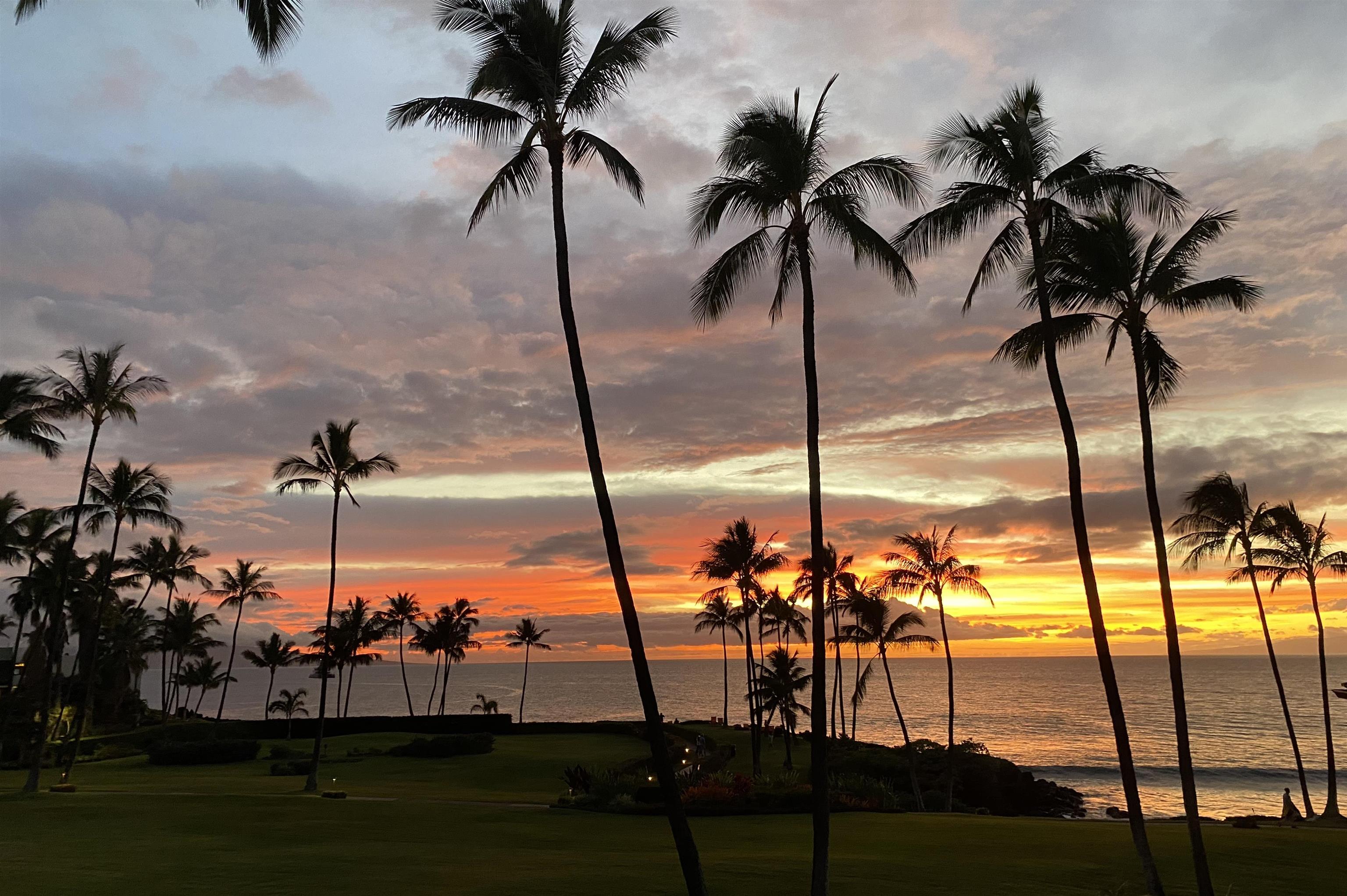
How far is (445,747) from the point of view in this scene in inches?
1722

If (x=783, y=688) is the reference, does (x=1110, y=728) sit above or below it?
below

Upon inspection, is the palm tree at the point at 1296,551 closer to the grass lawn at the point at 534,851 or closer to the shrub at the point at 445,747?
the grass lawn at the point at 534,851

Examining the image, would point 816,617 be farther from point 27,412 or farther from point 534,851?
point 27,412

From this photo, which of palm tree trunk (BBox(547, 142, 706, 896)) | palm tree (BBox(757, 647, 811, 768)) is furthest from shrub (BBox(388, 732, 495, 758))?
palm tree trunk (BBox(547, 142, 706, 896))

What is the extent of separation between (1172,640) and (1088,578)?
2363mm

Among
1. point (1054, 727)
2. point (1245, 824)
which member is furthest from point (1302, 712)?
point (1245, 824)

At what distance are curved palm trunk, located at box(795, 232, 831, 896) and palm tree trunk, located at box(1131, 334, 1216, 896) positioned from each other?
5918 mm

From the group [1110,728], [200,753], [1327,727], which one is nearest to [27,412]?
[200,753]

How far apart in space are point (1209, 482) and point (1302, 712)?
116m

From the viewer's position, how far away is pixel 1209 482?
36.2 m

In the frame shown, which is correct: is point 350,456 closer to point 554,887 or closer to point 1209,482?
point 554,887

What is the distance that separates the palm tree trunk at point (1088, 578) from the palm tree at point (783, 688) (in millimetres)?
27468

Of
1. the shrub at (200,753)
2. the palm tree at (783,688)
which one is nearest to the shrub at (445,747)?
the shrub at (200,753)

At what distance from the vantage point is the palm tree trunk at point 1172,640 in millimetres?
15000
